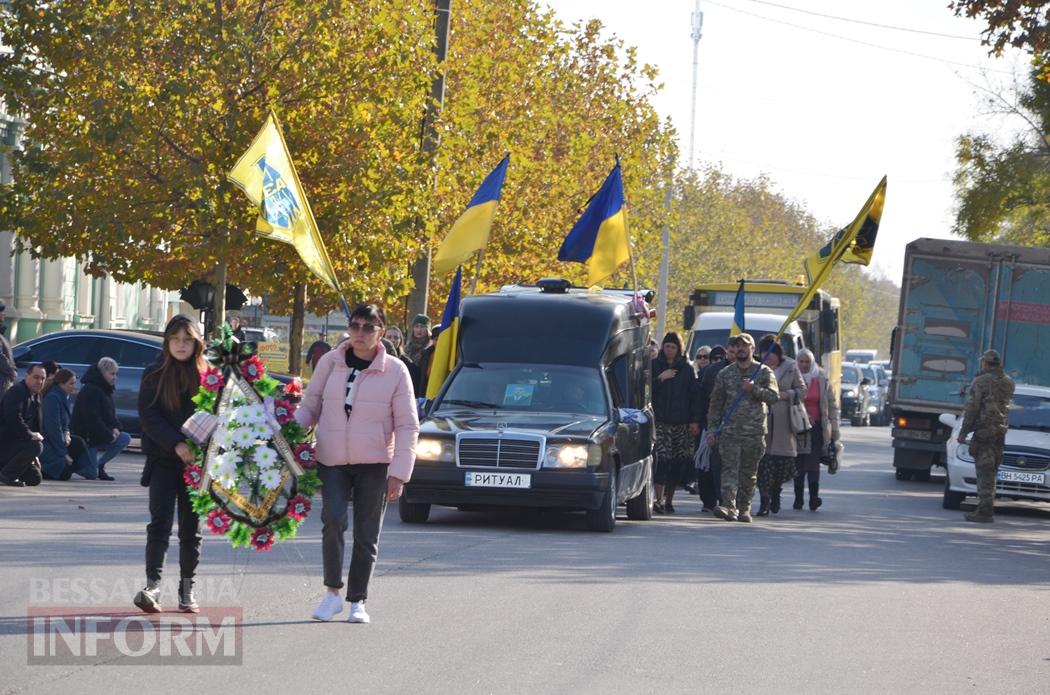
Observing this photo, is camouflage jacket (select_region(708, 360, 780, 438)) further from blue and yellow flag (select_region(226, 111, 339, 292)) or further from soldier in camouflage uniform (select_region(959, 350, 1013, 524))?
blue and yellow flag (select_region(226, 111, 339, 292))

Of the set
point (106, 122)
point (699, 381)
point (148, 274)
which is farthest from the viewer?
point (148, 274)

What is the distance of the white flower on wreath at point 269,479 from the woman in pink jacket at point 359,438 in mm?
288

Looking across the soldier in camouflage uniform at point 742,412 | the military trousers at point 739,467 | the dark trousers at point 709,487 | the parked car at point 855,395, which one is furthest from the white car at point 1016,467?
the parked car at point 855,395

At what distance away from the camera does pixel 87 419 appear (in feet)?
68.9

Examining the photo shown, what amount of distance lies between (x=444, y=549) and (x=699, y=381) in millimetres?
6348

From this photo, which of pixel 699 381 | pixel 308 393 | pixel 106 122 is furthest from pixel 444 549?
pixel 106 122

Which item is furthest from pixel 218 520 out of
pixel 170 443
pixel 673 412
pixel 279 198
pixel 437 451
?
pixel 673 412

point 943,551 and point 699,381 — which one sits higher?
point 699,381

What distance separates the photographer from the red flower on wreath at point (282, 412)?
1002cm

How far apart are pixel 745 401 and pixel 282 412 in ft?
29.8

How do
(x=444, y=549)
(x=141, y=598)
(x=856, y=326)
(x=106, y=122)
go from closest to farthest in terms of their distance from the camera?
1. (x=141, y=598)
2. (x=444, y=549)
3. (x=106, y=122)
4. (x=856, y=326)

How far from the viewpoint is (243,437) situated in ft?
32.4

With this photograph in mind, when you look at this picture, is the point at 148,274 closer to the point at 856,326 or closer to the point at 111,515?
the point at 111,515

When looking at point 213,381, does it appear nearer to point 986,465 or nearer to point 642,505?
point 642,505
